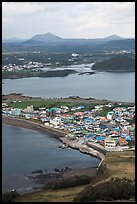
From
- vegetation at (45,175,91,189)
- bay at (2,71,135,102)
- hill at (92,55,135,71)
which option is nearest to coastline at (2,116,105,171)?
vegetation at (45,175,91,189)

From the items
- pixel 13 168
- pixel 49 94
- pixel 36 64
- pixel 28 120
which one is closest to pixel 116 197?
pixel 13 168

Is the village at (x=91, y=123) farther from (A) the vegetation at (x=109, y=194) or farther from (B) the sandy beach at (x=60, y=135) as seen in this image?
(A) the vegetation at (x=109, y=194)

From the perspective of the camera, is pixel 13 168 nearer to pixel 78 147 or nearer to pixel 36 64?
pixel 78 147

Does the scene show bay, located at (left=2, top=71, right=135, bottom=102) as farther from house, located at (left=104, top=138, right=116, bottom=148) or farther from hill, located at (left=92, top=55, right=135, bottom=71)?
house, located at (left=104, top=138, right=116, bottom=148)

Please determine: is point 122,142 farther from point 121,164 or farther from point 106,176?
point 106,176

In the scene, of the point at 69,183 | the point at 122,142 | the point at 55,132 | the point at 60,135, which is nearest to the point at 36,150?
the point at 60,135

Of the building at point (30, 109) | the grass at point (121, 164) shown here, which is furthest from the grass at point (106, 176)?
the building at point (30, 109)
